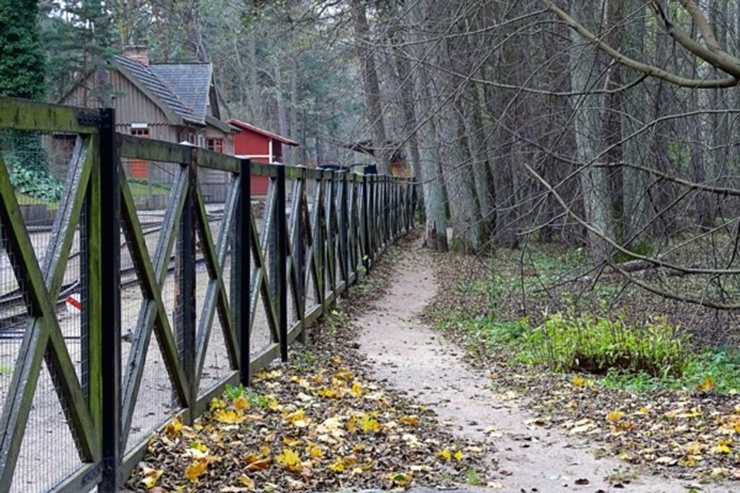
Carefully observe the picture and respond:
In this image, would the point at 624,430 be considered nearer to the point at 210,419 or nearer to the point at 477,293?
the point at 210,419

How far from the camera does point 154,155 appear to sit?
16.0 ft

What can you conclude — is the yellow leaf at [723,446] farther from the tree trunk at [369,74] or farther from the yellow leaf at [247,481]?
the tree trunk at [369,74]

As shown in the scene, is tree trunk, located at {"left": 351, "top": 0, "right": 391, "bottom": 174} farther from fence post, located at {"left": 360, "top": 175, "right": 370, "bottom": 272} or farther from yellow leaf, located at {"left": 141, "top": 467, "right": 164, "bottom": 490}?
yellow leaf, located at {"left": 141, "top": 467, "right": 164, "bottom": 490}

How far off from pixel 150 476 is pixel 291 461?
2.47 ft

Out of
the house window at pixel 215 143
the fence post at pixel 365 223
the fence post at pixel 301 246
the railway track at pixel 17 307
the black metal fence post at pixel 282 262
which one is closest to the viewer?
the railway track at pixel 17 307

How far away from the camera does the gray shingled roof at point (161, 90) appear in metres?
39.6

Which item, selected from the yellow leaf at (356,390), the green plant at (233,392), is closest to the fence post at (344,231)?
the yellow leaf at (356,390)

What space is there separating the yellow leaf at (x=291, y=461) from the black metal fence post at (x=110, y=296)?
946 mm

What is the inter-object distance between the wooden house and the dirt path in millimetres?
24540

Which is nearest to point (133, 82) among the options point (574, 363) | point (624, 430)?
point (574, 363)

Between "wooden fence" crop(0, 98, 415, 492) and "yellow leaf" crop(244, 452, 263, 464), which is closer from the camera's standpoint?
"wooden fence" crop(0, 98, 415, 492)

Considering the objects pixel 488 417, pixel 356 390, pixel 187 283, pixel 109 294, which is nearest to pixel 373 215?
pixel 356 390

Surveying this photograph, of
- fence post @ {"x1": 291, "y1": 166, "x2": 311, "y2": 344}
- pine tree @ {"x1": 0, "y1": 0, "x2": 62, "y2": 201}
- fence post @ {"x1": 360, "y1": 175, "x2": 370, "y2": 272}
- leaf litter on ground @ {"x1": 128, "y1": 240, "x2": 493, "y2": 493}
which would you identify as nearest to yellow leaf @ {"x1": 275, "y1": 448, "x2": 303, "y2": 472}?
leaf litter on ground @ {"x1": 128, "y1": 240, "x2": 493, "y2": 493}

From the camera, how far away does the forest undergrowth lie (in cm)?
599
